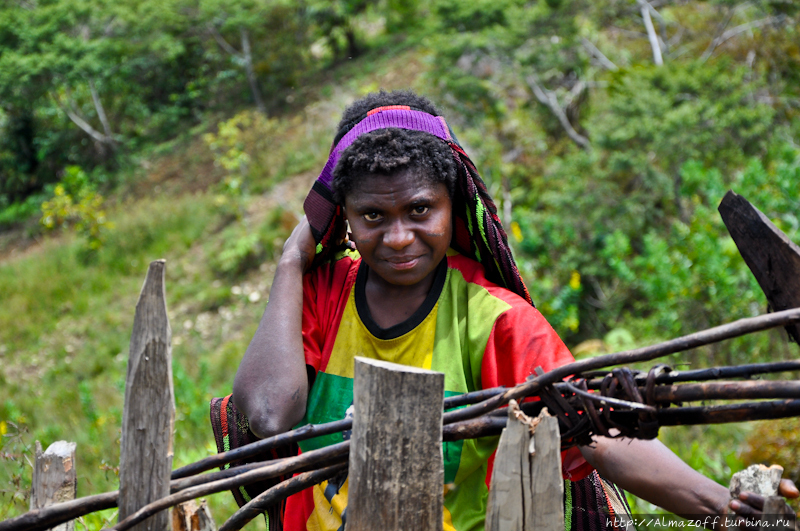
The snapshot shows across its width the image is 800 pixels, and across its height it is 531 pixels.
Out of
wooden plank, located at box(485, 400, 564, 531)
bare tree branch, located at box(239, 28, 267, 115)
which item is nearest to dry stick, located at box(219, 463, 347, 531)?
wooden plank, located at box(485, 400, 564, 531)

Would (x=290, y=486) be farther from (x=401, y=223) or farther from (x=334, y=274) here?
(x=334, y=274)

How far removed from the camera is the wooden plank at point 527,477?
1.11 metres

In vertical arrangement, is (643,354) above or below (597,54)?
below

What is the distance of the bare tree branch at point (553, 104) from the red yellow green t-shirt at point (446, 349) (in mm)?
6945

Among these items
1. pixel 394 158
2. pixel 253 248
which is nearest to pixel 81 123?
pixel 253 248

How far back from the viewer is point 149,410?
3.71 ft

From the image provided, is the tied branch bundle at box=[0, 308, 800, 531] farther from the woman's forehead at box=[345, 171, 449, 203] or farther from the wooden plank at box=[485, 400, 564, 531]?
the woman's forehead at box=[345, 171, 449, 203]

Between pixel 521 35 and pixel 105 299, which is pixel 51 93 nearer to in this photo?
pixel 105 299

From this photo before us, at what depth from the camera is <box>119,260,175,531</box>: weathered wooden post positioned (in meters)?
1.09

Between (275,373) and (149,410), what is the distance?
1.69 feet

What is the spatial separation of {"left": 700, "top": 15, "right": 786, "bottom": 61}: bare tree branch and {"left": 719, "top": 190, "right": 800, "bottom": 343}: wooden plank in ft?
23.9

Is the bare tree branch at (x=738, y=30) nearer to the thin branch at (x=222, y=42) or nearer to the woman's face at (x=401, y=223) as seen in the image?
the woman's face at (x=401, y=223)

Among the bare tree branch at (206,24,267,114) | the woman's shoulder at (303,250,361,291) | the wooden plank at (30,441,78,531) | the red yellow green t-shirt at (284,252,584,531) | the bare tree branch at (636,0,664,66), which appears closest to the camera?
the wooden plank at (30,441,78,531)

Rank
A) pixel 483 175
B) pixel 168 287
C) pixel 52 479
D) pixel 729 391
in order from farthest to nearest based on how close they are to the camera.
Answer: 1. pixel 168 287
2. pixel 483 175
3. pixel 52 479
4. pixel 729 391
